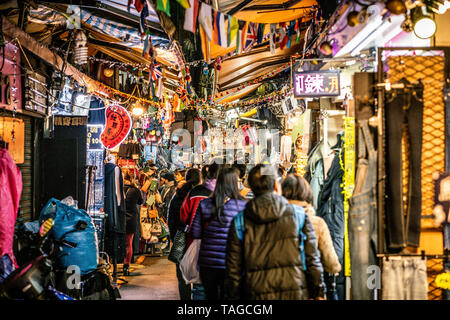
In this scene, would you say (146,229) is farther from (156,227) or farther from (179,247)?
(179,247)

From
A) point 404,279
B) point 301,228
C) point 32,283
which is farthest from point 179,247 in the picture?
point 404,279

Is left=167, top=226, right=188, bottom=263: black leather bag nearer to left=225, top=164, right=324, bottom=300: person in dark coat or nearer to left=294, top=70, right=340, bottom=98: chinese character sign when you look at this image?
left=225, top=164, right=324, bottom=300: person in dark coat

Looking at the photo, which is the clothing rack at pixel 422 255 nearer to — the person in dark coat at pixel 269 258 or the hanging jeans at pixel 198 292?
the person in dark coat at pixel 269 258

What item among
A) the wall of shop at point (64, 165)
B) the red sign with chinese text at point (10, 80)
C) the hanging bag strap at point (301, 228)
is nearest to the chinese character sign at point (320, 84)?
the hanging bag strap at point (301, 228)

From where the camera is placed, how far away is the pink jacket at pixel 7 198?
5.45 m

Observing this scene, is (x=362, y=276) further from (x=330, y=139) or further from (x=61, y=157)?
(x=61, y=157)

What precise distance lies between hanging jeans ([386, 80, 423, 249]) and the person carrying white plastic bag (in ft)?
8.29

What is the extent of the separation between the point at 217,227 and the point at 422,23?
377 centimetres

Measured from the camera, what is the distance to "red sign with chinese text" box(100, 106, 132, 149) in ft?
31.0

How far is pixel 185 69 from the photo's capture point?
12.2m

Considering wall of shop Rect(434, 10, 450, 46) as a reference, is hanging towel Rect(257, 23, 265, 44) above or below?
above

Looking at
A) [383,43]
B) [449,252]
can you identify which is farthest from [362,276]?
[383,43]

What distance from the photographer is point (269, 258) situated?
3.88m

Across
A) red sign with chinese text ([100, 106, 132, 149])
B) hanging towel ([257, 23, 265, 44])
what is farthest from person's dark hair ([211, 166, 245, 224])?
red sign with chinese text ([100, 106, 132, 149])
